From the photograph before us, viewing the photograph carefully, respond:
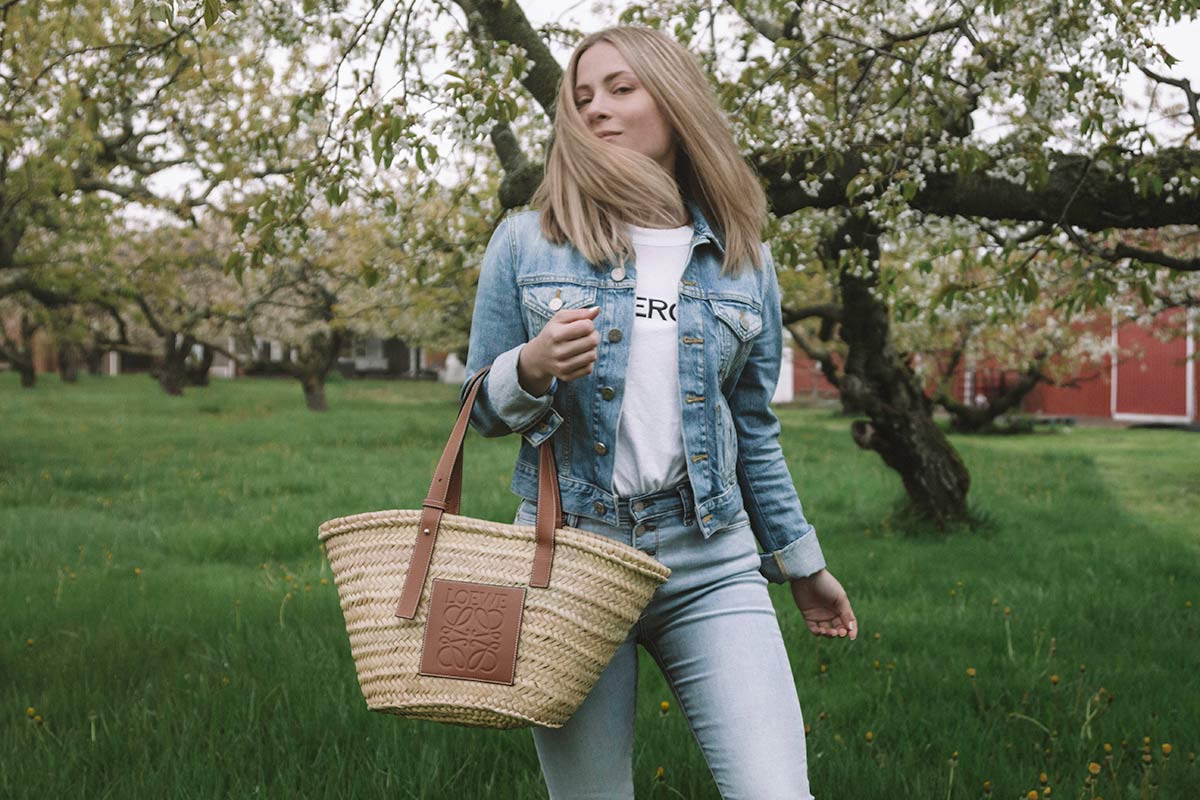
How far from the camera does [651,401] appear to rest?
2.14 meters

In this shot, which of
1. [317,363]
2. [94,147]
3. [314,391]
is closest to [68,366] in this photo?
[317,363]

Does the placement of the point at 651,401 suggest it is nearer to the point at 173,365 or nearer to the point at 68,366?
the point at 173,365

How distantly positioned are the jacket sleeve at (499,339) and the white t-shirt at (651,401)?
0.15m

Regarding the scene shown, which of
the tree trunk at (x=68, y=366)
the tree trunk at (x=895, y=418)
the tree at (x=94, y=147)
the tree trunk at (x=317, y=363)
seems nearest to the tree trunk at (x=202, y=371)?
the tree trunk at (x=68, y=366)

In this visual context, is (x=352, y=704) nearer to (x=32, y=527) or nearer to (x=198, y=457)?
(x=32, y=527)

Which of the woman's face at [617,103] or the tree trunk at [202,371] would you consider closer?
the woman's face at [617,103]

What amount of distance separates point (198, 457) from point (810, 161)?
12.1 meters

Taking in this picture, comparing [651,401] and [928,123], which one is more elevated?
[928,123]

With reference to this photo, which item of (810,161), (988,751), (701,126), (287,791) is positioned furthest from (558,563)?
(810,161)

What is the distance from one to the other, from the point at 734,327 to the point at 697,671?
2.23 ft

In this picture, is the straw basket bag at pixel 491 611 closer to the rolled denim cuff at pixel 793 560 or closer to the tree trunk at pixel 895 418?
the rolled denim cuff at pixel 793 560

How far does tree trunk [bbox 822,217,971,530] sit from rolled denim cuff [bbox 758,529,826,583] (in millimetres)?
6228

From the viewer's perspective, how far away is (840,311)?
9016 millimetres

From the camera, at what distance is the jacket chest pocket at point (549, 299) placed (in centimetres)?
212
